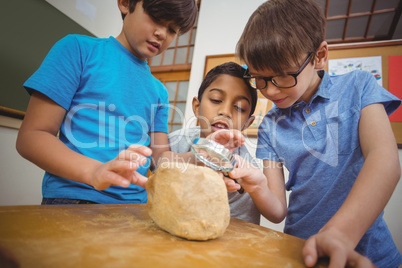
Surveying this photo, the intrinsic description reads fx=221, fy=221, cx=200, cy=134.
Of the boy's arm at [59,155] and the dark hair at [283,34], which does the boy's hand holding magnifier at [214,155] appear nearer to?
the boy's arm at [59,155]

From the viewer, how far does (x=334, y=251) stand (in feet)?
1.40

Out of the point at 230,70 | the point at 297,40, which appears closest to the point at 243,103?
the point at 230,70

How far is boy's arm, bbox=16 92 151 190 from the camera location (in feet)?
1.80

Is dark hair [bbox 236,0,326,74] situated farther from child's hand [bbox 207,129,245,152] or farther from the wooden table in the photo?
the wooden table

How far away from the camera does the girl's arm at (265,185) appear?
2.39 feet

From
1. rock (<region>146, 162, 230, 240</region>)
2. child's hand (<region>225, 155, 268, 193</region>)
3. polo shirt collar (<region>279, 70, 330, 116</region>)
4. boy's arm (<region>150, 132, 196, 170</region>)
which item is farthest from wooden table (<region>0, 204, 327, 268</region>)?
polo shirt collar (<region>279, 70, 330, 116</region>)

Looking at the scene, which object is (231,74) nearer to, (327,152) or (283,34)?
(283,34)

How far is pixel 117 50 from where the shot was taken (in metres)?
0.98

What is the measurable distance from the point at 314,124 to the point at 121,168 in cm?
77

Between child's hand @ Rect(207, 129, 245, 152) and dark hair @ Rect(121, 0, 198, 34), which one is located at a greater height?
dark hair @ Rect(121, 0, 198, 34)

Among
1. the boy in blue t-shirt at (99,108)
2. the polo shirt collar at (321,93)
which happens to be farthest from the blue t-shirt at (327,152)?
the boy in blue t-shirt at (99,108)

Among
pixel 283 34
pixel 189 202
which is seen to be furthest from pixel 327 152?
pixel 189 202

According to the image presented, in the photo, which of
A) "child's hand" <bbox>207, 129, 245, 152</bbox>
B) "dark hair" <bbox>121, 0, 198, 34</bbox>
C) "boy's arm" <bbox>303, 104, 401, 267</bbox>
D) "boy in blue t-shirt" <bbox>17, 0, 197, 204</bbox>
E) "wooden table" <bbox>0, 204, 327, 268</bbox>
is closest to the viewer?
"wooden table" <bbox>0, 204, 327, 268</bbox>

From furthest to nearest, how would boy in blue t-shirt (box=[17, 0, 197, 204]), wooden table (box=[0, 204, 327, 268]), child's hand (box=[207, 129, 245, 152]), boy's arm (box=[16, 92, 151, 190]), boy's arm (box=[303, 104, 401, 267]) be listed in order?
child's hand (box=[207, 129, 245, 152]), boy in blue t-shirt (box=[17, 0, 197, 204]), boy's arm (box=[16, 92, 151, 190]), boy's arm (box=[303, 104, 401, 267]), wooden table (box=[0, 204, 327, 268])
